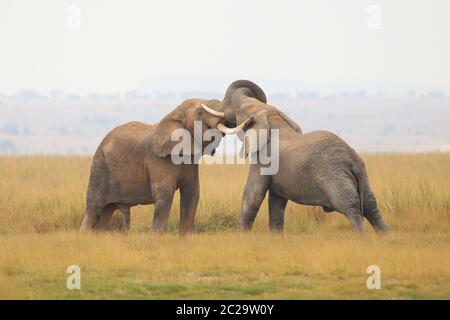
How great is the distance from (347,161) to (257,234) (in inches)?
61.7

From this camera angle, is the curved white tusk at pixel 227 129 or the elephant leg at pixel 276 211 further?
the elephant leg at pixel 276 211

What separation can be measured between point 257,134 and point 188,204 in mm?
1297

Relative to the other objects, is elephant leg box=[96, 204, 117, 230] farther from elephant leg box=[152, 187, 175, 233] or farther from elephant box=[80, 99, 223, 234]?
elephant leg box=[152, 187, 175, 233]

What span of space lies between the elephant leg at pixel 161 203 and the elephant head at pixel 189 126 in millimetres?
465

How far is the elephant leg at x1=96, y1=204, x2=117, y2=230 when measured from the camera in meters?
16.0

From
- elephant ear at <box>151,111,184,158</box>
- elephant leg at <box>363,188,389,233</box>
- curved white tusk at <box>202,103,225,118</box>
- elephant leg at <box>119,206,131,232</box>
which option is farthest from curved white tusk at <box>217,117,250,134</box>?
elephant leg at <box>119,206,131,232</box>

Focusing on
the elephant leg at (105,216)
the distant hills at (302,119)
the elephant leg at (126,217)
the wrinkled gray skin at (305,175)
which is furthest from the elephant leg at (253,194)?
the distant hills at (302,119)

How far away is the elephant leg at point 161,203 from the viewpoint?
14.9m

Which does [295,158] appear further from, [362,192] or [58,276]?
[58,276]

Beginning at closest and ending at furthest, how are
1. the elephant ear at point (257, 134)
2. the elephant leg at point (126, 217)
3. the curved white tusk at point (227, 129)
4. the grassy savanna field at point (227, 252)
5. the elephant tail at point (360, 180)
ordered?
the grassy savanna field at point (227, 252), the elephant tail at point (360, 180), the curved white tusk at point (227, 129), the elephant ear at point (257, 134), the elephant leg at point (126, 217)

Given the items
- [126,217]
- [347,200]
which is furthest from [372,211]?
[126,217]

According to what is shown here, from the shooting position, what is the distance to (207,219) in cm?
1727

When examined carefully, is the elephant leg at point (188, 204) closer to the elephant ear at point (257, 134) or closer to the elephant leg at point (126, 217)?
the elephant ear at point (257, 134)

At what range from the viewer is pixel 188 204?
15297 millimetres
